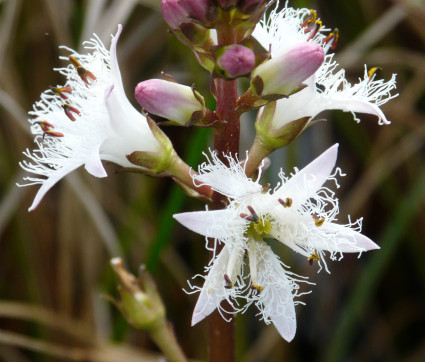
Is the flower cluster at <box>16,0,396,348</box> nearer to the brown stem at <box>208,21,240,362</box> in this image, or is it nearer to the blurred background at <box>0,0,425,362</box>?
the brown stem at <box>208,21,240,362</box>

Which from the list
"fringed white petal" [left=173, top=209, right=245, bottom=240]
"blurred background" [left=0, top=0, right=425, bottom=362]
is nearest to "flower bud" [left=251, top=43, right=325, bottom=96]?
"fringed white petal" [left=173, top=209, right=245, bottom=240]

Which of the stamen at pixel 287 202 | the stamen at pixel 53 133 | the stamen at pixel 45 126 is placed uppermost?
the stamen at pixel 45 126

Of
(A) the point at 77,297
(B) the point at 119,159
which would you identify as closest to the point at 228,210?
(B) the point at 119,159

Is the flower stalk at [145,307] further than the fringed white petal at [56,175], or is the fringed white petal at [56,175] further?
the flower stalk at [145,307]

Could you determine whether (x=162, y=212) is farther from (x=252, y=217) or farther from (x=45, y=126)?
(x=252, y=217)

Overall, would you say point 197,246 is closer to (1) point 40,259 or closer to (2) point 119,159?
(1) point 40,259

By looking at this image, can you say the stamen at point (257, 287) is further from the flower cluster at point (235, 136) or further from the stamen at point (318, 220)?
the stamen at point (318, 220)

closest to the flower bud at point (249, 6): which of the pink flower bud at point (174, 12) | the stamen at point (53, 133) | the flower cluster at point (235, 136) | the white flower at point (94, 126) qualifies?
the flower cluster at point (235, 136)
